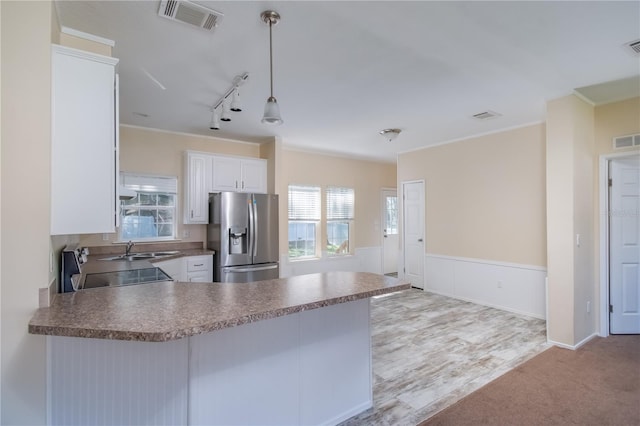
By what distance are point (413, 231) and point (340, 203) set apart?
155 centimetres

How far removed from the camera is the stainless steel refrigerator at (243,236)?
427 centimetres

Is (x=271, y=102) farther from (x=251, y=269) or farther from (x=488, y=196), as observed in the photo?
(x=488, y=196)

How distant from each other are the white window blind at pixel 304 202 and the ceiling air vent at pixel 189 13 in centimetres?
389

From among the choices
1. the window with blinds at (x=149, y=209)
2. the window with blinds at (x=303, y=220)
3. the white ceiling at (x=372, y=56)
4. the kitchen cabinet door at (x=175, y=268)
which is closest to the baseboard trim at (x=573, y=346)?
the white ceiling at (x=372, y=56)

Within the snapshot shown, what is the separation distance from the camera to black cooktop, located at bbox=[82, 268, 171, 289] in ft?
7.17

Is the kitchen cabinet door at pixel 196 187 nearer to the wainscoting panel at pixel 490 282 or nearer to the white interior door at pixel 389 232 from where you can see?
the wainscoting panel at pixel 490 282

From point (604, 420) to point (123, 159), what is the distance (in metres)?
5.35

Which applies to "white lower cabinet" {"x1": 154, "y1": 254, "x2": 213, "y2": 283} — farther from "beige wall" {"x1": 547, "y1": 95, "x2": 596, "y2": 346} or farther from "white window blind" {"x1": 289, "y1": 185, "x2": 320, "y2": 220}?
"beige wall" {"x1": 547, "y1": 95, "x2": 596, "y2": 346}

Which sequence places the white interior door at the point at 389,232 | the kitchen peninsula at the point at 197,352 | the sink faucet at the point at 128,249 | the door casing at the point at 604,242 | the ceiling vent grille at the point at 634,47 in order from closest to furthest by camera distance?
1. the kitchen peninsula at the point at 197,352
2. the ceiling vent grille at the point at 634,47
3. the door casing at the point at 604,242
4. the sink faucet at the point at 128,249
5. the white interior door at the point at 389,232

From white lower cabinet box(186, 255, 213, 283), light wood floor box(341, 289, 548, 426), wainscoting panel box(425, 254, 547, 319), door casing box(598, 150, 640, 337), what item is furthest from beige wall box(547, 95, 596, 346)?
white lower cabinet box(186, 255, 213, 283)

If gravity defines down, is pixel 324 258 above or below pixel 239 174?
below

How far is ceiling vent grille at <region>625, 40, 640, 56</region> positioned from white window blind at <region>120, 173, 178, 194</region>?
4919 mm

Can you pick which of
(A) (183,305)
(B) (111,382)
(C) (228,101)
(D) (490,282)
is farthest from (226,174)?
(D) (490,282)

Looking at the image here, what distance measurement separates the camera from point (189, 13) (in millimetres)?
1946
